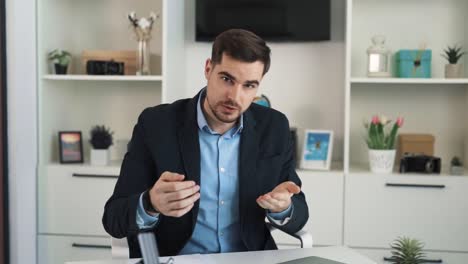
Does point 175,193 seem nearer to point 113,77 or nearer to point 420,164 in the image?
point 113,77

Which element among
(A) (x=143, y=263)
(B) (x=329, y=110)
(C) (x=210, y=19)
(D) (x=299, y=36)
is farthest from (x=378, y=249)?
(A) (x=143, y=263)

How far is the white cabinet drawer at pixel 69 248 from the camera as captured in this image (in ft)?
10.7

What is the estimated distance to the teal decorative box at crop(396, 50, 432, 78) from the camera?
126 inches

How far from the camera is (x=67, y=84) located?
3.55m

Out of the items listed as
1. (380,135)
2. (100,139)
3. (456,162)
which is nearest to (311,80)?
(380,135)

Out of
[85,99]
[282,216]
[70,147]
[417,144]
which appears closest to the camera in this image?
[282,216]

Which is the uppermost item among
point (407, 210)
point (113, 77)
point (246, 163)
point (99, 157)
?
point (113, 77)

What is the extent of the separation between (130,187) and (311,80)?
178 cm

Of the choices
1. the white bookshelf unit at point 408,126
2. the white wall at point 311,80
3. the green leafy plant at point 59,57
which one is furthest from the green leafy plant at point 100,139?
the white bookshelf unit at point 408,126

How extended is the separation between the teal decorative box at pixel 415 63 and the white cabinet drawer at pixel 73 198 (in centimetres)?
158

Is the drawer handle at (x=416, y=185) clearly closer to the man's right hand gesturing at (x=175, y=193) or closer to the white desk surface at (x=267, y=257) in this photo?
the white desk surface at (x=267, y=257)

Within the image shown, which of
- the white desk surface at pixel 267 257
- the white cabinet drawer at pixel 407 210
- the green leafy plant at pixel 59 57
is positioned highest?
the green leafy plant at pixel 59 57

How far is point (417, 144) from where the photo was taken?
3264 mm

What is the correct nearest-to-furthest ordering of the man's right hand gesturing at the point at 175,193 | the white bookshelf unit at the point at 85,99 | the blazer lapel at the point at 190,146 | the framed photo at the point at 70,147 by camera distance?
the man's right hand gesturing at the point at 175,193 → the blazer lapel at the point at 190,146 → the white bookshelf unit at the point at 85,99 → the framed photo at the point at 70,147
